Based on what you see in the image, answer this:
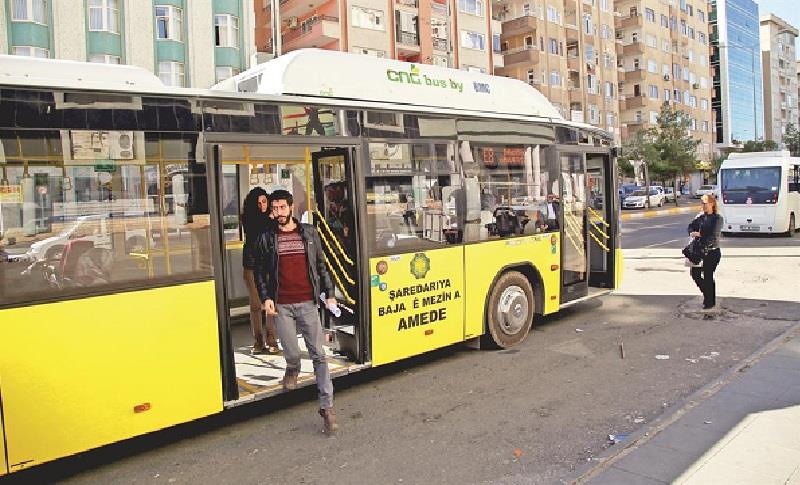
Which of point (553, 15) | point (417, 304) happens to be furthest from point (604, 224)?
point (553, 15)

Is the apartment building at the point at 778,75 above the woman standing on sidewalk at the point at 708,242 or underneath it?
above

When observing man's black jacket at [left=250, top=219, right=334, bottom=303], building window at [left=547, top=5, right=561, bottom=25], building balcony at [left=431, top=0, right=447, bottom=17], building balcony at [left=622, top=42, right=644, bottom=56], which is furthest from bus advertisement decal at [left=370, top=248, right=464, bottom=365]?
building balcony at [left=622, top=42, right=644, bottom=56]

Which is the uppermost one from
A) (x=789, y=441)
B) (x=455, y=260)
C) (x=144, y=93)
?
(x=144, y=93)

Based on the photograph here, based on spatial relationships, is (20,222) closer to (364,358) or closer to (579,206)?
(364,358)

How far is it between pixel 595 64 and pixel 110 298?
61915mm

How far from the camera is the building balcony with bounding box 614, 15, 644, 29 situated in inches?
2623

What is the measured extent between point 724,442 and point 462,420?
6.67 ft

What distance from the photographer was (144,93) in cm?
477

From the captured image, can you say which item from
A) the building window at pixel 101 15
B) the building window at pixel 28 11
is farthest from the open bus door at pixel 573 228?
the building window at pixel 101 15

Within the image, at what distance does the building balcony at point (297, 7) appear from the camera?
40.1 meters

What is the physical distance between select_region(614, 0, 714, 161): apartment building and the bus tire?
201 feet

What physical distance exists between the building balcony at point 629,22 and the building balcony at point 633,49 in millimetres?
2056

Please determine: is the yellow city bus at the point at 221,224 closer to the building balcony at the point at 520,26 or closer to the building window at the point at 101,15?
the building window at the point at 101,15

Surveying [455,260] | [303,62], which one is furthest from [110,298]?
[455,260]
